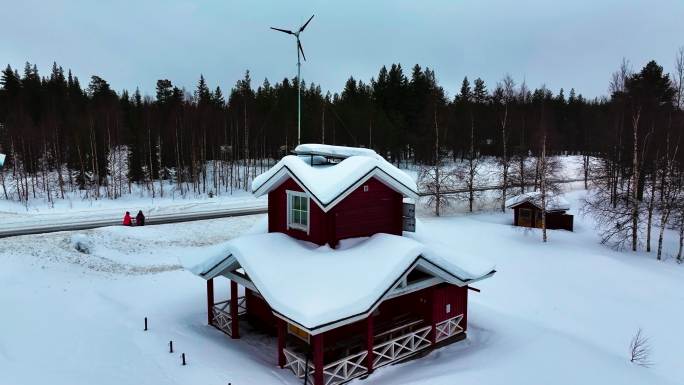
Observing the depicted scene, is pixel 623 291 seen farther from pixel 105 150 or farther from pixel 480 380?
pixel 105 150

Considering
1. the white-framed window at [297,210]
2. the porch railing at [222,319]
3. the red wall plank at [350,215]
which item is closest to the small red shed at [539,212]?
the red wall plank at [350,215]

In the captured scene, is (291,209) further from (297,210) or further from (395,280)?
(395,280)

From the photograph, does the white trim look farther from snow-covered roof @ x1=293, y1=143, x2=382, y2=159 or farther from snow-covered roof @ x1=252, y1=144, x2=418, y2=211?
snow-covered roof @ x1=293, y1=143, x2=382, y2=159

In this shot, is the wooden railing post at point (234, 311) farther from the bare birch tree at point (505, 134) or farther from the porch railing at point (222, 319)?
the bare birch tree at point (505, 134)

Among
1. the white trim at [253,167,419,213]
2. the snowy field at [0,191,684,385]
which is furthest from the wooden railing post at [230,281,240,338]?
the white trim at [253,167,419,213]

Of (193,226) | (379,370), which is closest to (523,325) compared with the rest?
(379,370)
